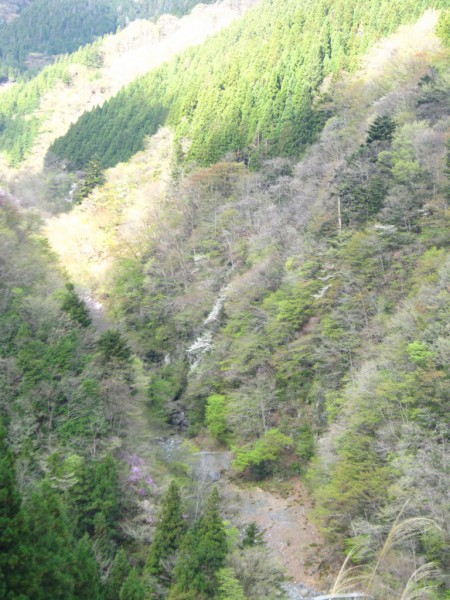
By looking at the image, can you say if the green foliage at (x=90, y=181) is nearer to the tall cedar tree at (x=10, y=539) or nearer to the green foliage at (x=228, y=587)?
the green foliage at (x=228, y=587)

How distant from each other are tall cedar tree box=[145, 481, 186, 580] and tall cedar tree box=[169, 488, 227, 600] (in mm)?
796

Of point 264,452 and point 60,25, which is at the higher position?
point 60,25

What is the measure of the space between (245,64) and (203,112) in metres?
10.2

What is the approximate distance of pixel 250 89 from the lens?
57.1 meters

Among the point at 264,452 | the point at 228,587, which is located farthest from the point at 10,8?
the point at 228,587

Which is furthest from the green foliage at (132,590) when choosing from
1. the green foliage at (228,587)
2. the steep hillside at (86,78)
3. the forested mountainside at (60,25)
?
the forested mountainside at (60,25)

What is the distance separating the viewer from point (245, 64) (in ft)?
206

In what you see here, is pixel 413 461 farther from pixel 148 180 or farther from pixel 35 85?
pixel 35 85

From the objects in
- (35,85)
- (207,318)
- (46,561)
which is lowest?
(207,318)

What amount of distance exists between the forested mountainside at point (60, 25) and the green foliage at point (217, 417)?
104 meters

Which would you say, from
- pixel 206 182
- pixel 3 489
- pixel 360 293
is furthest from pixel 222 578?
pixel 206 182

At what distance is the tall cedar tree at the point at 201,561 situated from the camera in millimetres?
16578

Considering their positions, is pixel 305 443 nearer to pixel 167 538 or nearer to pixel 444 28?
pixel 167 538

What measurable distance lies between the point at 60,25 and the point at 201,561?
149734 millimetres
